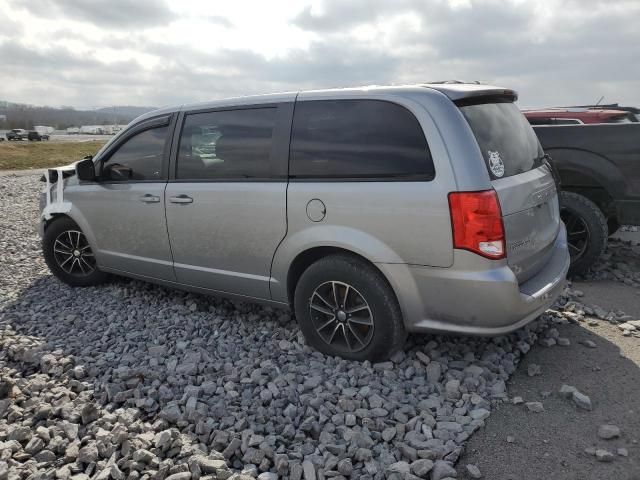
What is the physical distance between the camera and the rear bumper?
304 cm

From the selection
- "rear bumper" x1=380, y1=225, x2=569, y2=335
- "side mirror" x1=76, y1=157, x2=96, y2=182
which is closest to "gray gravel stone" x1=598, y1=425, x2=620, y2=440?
"rear bumper" x1=380, y1=225, x2=569, y2=335

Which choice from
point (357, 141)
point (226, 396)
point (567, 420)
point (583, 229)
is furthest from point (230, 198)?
point (583, 229)

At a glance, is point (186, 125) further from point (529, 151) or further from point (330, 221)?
point (529, 151)

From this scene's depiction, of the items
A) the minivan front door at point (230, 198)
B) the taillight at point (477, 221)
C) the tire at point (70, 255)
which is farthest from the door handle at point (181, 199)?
the taillight at point (477, 221)

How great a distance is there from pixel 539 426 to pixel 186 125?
Result: 11.1 ft

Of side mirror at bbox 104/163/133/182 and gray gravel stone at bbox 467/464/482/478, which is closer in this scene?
gray gravel stone at bbox 467/464/482/478

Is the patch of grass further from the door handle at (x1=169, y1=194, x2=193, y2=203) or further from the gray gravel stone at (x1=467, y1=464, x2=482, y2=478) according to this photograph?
the gray gravel stone at (x1=467, y1=464, x2=482, y2=478)

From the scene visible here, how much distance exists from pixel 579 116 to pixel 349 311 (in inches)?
182

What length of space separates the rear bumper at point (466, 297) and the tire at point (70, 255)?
343cm

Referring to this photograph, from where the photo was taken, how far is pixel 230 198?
3.93 meters

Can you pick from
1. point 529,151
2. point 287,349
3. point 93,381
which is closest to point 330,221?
point 287,349

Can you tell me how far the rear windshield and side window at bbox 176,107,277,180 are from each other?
4.77 feet

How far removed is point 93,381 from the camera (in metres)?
3.49

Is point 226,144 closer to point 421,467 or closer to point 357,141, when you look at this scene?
point 357,141
